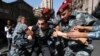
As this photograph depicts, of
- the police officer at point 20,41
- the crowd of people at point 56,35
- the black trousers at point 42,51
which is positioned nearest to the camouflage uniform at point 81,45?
the crowd of people at point 56,35

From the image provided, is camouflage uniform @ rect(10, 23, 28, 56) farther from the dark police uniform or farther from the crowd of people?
the dark police uniform

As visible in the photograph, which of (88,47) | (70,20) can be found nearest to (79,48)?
(88,47)

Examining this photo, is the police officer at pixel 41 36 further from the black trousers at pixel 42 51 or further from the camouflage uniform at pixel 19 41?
the camouflage uniform at pixel 19 41

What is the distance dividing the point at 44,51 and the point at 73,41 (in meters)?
2.17

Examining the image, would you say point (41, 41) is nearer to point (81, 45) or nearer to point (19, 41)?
point (19, 41)

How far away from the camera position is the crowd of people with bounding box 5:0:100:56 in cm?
680

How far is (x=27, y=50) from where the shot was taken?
9.48 m

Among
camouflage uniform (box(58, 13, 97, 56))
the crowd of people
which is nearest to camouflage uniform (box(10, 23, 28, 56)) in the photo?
the crowd of people

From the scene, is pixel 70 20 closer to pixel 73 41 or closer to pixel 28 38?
pixel 73 41

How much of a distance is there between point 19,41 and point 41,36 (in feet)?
2.70

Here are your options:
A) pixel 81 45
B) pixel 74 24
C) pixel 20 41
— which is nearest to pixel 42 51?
pixel 20 41

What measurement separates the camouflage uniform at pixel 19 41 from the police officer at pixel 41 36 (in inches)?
17.0

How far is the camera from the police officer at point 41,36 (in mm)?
8817

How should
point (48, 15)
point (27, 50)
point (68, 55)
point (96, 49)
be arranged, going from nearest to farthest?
point (68, 55) → point (96, 49) → point (48, 15) → point (27, 50)
